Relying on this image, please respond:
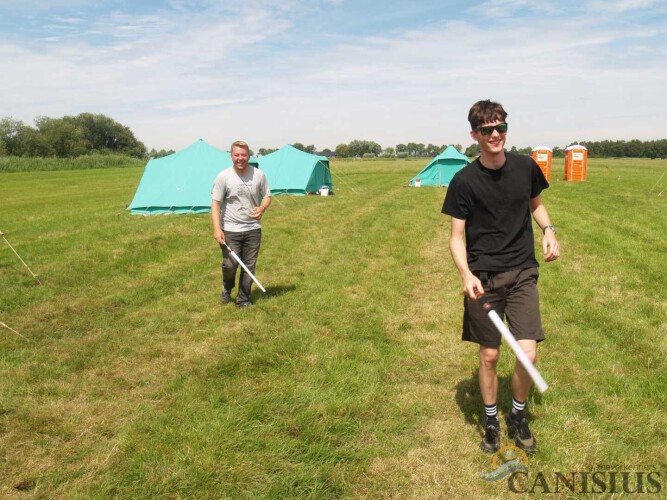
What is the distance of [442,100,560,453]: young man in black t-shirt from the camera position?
328cm

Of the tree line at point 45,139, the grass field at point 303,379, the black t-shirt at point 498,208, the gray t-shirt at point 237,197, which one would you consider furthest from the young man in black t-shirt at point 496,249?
the tree line at point 45,139

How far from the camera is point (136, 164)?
7119 cm

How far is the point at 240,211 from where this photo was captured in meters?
6.61

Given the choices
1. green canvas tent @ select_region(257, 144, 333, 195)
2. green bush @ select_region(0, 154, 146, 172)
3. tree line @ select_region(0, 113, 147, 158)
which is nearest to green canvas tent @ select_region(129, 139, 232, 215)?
green canvas tent @ select_region(257, 144, 333, 195)

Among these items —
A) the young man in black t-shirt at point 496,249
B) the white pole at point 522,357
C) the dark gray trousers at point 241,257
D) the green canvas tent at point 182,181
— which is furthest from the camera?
the green canvas tent at point 182,181

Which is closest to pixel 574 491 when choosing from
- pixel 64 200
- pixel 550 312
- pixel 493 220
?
pixel 493 220

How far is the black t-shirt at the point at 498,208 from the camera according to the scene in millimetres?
3293

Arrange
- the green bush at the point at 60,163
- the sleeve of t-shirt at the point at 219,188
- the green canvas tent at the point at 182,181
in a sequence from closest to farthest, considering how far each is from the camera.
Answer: the sleeve of t-shirt at the point at 219,188
the green canvas tent at the point at 182,181
the green bush at the point at 60,163

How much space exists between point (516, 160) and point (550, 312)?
3.41 m

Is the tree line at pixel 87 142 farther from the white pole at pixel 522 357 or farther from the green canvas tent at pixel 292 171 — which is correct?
the white pole at pixel 522 357

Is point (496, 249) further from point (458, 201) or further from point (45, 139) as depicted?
point (45, 139)

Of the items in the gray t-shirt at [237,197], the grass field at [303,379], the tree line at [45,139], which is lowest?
the grass field at [303,379]

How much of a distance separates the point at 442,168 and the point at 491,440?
2531 centimetres

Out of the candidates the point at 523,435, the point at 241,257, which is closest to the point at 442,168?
the point at 241,257
